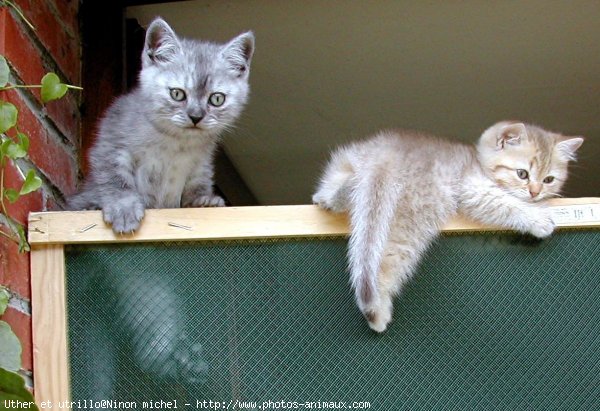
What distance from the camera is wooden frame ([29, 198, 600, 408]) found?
191cm

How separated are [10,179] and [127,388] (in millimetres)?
538

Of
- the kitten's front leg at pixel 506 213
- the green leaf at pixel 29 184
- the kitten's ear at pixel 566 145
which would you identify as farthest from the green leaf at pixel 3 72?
the kitten's ear at pixel 566 145

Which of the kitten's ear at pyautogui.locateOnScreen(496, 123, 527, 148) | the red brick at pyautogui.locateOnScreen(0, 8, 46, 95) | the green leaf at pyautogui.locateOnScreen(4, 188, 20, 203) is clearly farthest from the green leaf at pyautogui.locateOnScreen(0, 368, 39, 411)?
the kitten's ear at pyautogui.locateOnScreen(496, 123, 527, 148)

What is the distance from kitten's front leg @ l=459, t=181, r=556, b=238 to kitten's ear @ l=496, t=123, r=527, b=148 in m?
0.31

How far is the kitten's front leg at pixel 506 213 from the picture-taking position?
6.79 feet

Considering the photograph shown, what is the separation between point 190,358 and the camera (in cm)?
196

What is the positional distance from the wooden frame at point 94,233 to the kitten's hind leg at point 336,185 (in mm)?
26

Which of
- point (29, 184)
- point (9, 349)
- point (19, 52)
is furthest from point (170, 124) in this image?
point (9, 349)

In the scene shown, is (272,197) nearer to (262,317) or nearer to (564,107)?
(564,107)

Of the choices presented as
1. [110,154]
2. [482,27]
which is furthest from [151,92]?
[482,27]

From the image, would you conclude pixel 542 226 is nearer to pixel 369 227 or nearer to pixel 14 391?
pixel 369 227

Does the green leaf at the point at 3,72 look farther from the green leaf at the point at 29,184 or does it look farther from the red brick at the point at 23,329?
the red brick at the point at 23,329

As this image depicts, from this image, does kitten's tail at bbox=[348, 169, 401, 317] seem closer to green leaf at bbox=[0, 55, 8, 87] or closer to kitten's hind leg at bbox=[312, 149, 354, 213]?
kitten's hind leg at bbox=[312, 149, 354, 213]

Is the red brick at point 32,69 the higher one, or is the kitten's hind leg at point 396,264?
the red brick at point 32,69
